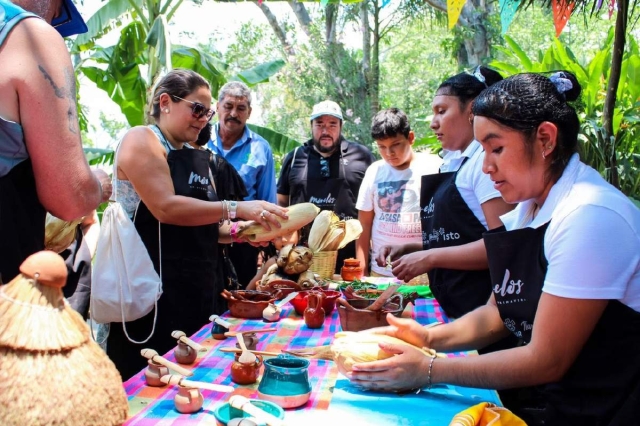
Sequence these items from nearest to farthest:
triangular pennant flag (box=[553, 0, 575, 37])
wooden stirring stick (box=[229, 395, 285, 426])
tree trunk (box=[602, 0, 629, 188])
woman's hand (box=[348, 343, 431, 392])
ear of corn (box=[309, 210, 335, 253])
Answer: wooden stirring stick (box=[229, 395, 285, 426]) < woman's hand (box=[348, 343, 431, 392]) < ear of corn (box=[309, 210, 335, 253]) < tree trunk (box=[602, 0, 629, 188]) < triangular pennant flag (box=[553, 0, 575, 37])

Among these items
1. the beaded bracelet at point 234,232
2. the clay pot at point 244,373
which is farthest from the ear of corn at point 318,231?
the clay pot at point 244,373

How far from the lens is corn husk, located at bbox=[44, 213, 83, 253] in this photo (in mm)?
3119

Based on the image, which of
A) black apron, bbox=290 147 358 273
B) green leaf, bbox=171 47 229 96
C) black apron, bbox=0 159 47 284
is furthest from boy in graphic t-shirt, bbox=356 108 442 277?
green leaf, bbox=171 47 229 96

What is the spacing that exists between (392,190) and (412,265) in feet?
6.50

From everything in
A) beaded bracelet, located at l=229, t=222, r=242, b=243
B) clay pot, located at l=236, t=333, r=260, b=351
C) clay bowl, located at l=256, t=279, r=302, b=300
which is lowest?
clay bowl, located at l=256, t=279, r=302, b=300

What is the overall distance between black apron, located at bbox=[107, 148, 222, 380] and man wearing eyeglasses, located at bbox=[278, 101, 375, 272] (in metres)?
2.44

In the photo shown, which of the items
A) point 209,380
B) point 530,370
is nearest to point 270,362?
point 209,380

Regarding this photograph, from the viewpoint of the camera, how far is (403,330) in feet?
6.14

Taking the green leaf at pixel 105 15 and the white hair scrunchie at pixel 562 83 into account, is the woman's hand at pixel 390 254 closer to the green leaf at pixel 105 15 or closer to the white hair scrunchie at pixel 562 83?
the white hair scrunchie at pixel 562 83

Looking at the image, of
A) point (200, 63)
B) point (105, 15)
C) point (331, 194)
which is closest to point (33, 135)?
point (331, 194)

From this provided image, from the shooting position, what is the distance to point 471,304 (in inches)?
106

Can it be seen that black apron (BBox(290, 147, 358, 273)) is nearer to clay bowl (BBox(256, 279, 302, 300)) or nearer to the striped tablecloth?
clay bowl (BBox(256, 279, 302, 300))

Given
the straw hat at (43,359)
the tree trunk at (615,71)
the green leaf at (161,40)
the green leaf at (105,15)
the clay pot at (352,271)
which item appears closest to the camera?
the straw hat at (43,359)

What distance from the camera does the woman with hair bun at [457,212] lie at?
8.40ft
